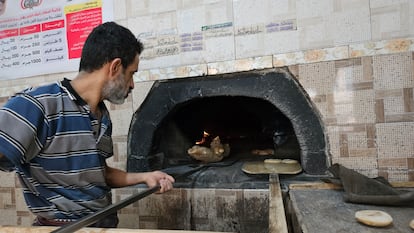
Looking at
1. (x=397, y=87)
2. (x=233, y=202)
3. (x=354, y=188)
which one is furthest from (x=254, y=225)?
(x=397, y=87)

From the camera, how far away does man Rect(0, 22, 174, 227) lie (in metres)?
0.95

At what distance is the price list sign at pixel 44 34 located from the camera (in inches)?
75.2

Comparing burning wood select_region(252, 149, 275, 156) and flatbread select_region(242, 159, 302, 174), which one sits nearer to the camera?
flatbread select_region(242, 159, 302, 174)

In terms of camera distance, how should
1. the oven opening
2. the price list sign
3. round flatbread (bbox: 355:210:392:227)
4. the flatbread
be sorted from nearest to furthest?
round flatbread (bbox: 355:210:392:227)
the flatbread
the oven opening
the price list sign

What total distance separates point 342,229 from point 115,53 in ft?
3.56

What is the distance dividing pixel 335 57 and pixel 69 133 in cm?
134

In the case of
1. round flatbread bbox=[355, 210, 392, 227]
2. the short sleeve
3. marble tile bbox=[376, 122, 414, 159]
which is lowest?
round flatbread bbox=[355, 210, 392, 227]

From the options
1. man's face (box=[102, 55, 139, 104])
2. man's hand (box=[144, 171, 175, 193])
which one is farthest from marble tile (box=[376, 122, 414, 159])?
man's face (box=[102, 55, 139, 104])

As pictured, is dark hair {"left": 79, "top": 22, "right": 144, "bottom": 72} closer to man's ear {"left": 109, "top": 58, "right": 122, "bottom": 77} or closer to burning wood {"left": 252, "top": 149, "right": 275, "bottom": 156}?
man's ear {"left": 109, "top": 58, "right": 122, "bottom": 77}

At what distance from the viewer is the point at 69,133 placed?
1072 mm

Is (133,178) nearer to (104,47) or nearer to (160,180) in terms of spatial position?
(160,180)

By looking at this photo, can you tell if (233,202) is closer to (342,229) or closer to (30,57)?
(342,229)

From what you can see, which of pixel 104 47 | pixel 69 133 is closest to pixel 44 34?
pixel 104 47

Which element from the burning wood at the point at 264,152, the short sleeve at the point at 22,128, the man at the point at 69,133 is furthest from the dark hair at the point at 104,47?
the burning wood at the point at 264,152
